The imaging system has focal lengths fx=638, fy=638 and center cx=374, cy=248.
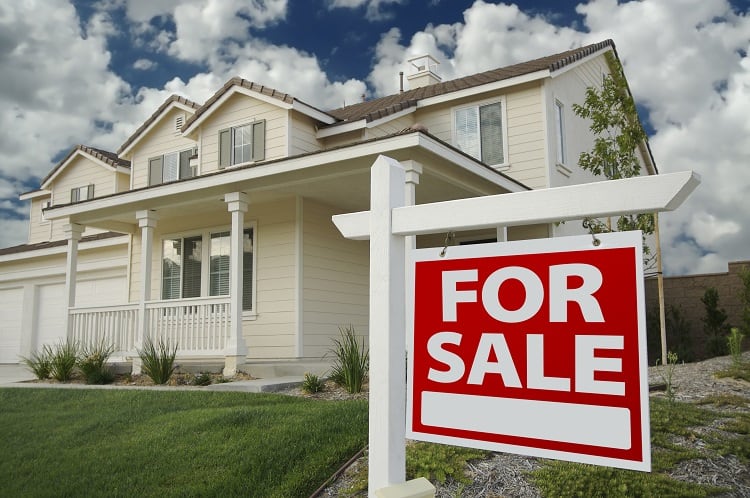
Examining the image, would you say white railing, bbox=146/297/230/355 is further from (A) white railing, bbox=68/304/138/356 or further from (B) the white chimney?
(B) the white chimney

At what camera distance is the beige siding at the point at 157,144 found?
15094mm

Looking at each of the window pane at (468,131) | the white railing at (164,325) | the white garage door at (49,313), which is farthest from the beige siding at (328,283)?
the white garage door at (49,313)

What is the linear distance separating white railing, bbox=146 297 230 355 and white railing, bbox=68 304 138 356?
0.47 m

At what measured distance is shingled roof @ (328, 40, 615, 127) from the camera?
12273mm

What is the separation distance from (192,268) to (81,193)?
27.2 feet

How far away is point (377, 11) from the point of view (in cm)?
1036

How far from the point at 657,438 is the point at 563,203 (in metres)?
3.10

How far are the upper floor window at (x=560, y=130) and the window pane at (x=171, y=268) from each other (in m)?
7.85

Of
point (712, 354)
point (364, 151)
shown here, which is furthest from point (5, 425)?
point (712, 354)

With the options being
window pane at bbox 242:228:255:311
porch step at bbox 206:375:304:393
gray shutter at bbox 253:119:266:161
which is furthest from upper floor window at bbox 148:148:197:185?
porch step at bbox 206:375:304:393

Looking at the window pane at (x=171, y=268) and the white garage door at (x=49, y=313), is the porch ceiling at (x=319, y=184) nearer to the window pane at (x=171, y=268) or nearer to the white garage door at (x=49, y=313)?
the window pane at (x=171, y=268)

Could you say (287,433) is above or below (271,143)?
below

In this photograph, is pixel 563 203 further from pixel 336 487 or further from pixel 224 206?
pixel 224 206

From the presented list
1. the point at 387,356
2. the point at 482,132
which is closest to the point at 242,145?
the point at 482,132
